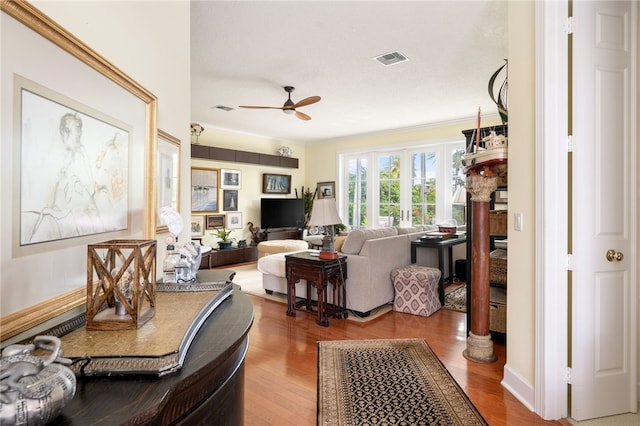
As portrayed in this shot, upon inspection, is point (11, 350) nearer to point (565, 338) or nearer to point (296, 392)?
point (296, 392)

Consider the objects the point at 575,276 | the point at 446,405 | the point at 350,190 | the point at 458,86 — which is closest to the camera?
the point at 575,276

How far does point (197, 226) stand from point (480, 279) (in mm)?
5218

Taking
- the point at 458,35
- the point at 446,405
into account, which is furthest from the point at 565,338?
the point at 458,35

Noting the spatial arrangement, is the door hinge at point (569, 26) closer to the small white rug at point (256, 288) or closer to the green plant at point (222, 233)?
the small white rug at point (256, 288)

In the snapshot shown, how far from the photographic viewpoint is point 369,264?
3.50 metres

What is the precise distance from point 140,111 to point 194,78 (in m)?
3.11

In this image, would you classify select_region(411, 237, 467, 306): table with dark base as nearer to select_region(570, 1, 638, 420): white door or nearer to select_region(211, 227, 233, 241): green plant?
select_region(570, 1, 638, 420): white door

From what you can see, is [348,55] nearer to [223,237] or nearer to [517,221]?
[517,221]

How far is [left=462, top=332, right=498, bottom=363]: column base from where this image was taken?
2559 mm

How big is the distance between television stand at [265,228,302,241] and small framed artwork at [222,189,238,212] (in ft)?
3.05

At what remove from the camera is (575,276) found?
1.81m

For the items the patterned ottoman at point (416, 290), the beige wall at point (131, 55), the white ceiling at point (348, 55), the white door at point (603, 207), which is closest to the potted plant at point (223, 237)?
the white ceiling at point (348, 55)

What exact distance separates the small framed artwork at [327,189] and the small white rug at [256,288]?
251 centimetres

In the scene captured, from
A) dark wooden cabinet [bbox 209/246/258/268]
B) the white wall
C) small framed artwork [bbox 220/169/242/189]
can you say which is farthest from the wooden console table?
small framed artwork [bbox 220/169/242/189]
